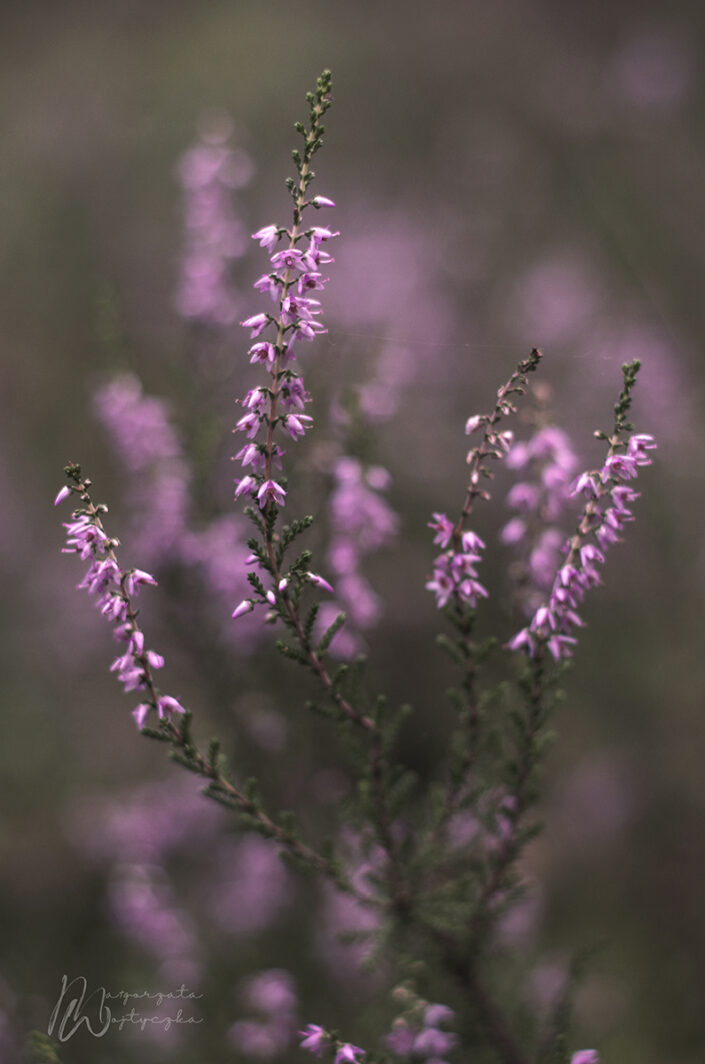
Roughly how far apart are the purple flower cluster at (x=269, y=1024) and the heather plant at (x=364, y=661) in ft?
0.03

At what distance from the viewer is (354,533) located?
3.50 metres

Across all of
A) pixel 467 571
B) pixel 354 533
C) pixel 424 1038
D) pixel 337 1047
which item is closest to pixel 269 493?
pixel 467 571

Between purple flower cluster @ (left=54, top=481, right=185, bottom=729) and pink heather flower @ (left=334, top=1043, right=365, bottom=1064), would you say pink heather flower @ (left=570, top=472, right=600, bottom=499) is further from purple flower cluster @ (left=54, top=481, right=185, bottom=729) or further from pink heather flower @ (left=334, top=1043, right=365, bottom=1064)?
pink heather flower @ (left=334, top=1043, right=365, bottom=1064)

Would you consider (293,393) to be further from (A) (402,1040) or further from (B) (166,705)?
(A) (402,1040)

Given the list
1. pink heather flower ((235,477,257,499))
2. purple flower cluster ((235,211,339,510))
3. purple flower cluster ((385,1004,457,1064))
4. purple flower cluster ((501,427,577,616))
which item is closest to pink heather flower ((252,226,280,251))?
purple flower cluster ((235,211,339,510))

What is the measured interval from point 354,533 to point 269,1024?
7.61 ft

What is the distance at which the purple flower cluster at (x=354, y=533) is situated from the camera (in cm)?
336

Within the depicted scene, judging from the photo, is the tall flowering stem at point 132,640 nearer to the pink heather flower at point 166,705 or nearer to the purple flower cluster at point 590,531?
Result: the pink heather flower at point 166,705

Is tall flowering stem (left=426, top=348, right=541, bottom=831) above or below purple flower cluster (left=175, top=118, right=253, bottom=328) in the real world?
below

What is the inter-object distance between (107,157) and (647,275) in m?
11.4

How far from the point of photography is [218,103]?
14.8 metres

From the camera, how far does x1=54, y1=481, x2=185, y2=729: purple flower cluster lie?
2.21 meters

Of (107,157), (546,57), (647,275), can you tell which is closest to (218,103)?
(107,157)

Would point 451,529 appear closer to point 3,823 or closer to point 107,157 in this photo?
point 3,823
